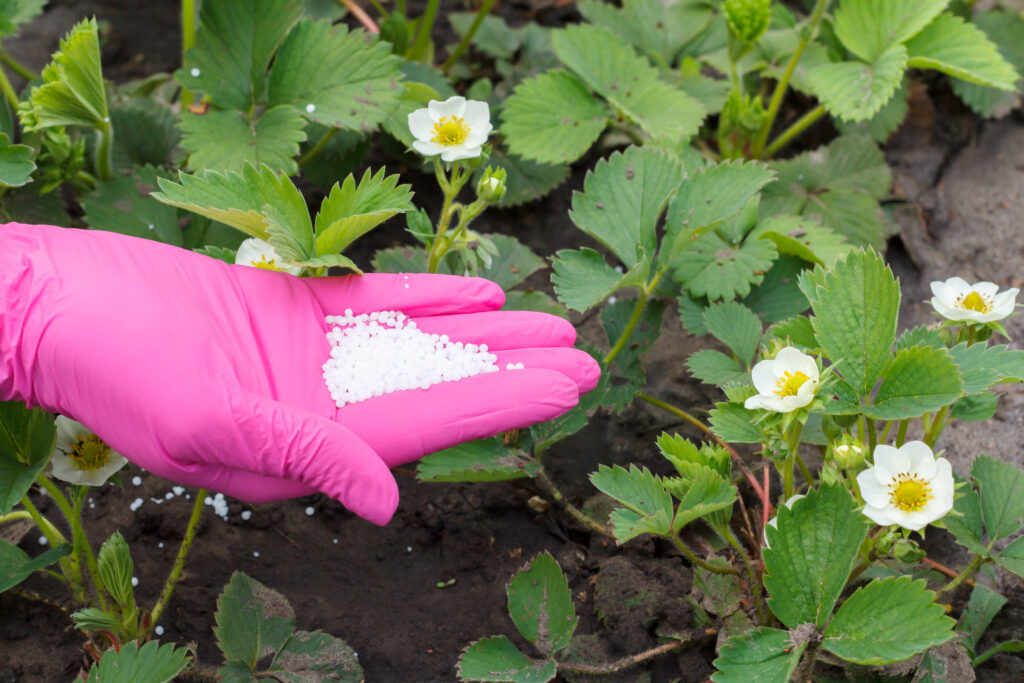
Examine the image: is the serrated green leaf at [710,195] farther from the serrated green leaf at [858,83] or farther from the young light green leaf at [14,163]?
the young light green leaf at [14,163]

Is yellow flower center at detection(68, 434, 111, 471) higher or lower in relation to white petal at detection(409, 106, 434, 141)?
lower

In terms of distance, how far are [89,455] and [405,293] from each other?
1.87 feet

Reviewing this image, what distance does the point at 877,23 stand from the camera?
2184 mm

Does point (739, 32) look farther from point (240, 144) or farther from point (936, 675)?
point (936, 675)

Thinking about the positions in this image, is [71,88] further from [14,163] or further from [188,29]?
[188,29]

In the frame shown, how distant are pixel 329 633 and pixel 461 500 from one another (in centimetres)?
35

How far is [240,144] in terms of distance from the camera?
186 cm

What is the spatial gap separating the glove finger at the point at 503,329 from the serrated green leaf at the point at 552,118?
2.13 feet

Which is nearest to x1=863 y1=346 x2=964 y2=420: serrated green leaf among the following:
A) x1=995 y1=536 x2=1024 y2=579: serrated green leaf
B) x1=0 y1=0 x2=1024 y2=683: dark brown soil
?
x1=995 y1=536 x2=1024 y2=579: serrated green leaf

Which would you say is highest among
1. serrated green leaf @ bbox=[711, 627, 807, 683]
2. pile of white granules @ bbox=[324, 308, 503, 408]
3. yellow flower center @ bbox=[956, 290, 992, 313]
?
yellow flower center @ bbox=[956, 290, 992, 313]

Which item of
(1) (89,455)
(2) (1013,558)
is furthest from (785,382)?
(1) (89,455)

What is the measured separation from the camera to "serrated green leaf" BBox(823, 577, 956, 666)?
45.3 inches

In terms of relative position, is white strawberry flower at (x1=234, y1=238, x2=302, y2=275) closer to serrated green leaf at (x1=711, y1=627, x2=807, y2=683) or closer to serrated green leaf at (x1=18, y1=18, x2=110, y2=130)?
serrated green leaf at (x1=18, y1=18, x2=110, y2=130)

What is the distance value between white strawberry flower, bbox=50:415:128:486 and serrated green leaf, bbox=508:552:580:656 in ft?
2.18
